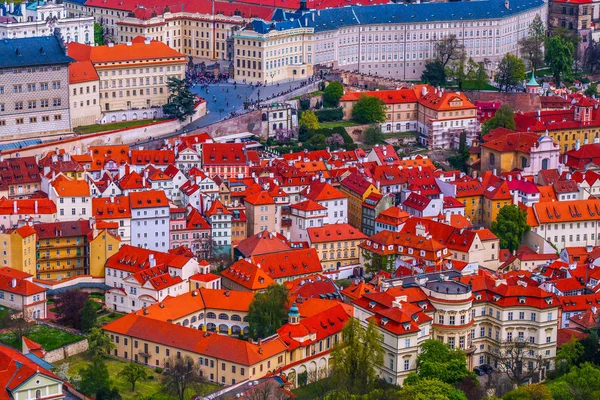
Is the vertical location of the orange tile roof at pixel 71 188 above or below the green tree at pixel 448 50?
below

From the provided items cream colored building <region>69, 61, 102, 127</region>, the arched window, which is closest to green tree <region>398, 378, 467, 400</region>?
the arched window

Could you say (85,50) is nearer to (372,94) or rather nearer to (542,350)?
(372,94)

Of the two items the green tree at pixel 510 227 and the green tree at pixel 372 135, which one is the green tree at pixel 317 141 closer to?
the green tree at pixel 372 135

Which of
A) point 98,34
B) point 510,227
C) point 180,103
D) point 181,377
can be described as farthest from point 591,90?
point 181,377

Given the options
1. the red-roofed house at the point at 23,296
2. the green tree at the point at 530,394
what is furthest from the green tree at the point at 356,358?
the red-roofed house at the point at 23,296

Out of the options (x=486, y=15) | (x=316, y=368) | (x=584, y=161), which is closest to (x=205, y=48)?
(x=486, y=15)
